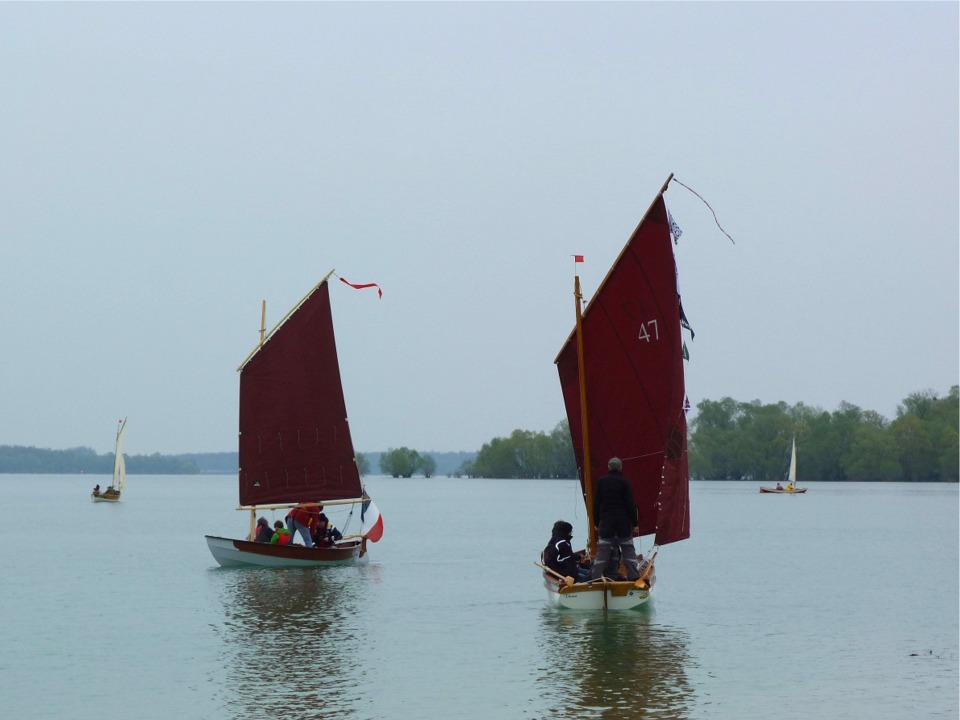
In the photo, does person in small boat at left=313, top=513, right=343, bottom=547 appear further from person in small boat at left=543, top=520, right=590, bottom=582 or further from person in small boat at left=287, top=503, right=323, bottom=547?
person in small boat at left=543, top=520, right=590, bottom=582

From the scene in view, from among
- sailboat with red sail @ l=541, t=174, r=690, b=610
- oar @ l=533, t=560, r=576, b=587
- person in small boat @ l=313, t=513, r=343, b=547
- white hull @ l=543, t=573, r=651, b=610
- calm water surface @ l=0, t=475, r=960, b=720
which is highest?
sailboat with red sail @ l=541, t=174, r=690, b=610

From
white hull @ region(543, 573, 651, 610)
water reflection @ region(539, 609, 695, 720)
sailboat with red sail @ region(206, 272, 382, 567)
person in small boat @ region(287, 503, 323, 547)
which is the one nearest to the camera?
water reflection @ region(539, 609, 695, 720)

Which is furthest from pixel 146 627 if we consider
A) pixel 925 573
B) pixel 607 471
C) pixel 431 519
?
pixel 431 519

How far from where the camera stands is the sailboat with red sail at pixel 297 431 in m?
40.5

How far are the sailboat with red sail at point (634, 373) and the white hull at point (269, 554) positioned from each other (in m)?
13.0

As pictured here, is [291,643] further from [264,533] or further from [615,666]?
[264,533]

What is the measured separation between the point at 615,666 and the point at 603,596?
5.39m

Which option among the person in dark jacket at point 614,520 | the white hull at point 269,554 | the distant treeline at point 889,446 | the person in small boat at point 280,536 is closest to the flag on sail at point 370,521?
the white hull at point 269,554

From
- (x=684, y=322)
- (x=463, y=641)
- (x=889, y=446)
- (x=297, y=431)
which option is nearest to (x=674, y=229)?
(x=684, y=322)

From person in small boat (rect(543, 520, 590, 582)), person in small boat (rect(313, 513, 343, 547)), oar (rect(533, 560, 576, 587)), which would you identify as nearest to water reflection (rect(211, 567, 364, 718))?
person in small boat (rect(313, 513, 343, 547))

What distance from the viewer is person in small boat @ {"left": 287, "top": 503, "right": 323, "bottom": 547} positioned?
40781 millimetres

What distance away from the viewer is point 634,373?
2780cm

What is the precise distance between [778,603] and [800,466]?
552ft

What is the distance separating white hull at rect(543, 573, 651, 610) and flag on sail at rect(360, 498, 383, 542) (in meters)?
16.7
